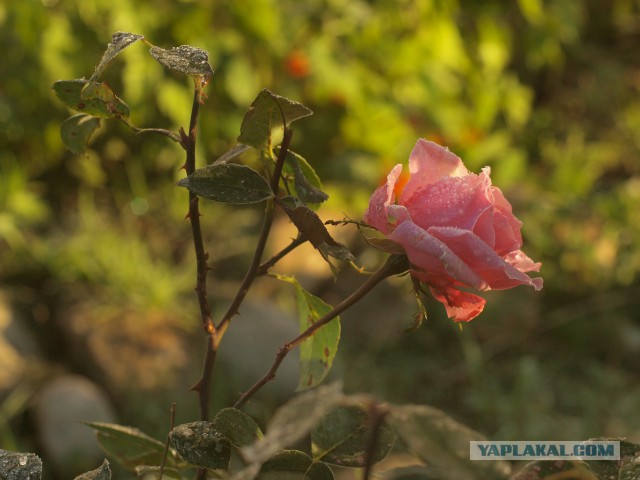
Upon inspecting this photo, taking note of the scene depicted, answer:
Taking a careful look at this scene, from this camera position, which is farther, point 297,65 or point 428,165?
point 297,65

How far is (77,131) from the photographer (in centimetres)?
61

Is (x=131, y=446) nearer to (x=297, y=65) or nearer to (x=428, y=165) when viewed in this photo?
(x=428, y=165)

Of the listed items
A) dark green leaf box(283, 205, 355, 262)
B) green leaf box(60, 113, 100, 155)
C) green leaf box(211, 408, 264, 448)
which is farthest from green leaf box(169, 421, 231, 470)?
green leaf box(60, 113, 100, 155)

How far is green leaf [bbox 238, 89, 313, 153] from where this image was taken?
1.72 ft

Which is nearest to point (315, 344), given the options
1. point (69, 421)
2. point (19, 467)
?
point (19, 467)

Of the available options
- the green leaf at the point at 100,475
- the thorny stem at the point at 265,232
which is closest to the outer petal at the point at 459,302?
the thorny stem at the point at 265,232

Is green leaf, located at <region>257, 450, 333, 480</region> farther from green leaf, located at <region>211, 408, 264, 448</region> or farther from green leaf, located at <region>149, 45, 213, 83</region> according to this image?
green leaf, located at <region>149, 45, 213, 83</region>

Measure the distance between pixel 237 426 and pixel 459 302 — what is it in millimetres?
145

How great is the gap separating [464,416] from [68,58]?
1.64 m

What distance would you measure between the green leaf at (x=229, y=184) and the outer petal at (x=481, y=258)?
0.11 meters

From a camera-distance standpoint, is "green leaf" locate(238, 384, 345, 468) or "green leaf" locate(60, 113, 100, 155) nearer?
"green leaf" locate(238, 384, 345, 468)

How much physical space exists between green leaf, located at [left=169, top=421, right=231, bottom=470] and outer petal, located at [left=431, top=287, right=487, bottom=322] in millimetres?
150

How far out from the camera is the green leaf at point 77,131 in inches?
24.1
